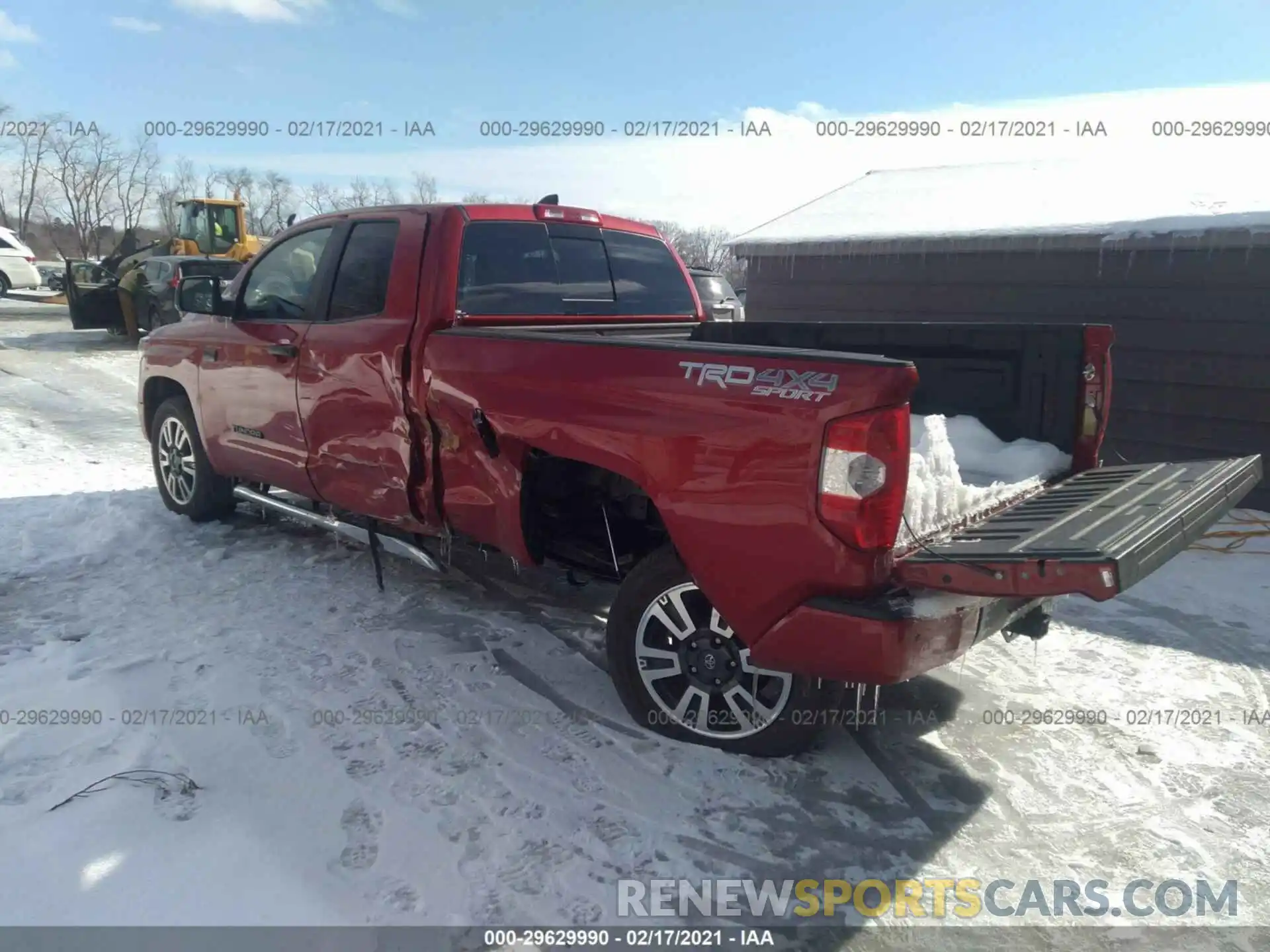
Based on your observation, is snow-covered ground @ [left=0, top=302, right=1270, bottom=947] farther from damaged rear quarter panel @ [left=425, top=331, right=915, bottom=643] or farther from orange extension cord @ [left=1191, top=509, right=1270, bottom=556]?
orange extension cord @ [left=1191, top=509, right=1270, bottom=556]

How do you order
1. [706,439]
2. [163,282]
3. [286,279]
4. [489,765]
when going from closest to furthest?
[706,439]
[489,765]
[286,279]
[163,282]

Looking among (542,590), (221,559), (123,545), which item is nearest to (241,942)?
(542,590)

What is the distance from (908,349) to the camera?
4.42 metres

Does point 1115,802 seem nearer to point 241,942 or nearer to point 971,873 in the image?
point 971,873

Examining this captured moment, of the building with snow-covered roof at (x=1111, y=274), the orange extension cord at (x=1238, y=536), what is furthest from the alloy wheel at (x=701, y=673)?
the building with snow-covered roof at (x=1111, y=274)

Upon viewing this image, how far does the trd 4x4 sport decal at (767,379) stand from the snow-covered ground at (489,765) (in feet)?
4.72

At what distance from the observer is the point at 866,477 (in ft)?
9.03

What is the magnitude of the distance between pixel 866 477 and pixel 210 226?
23118mm

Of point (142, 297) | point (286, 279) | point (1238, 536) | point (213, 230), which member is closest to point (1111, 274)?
point (1238, 536)

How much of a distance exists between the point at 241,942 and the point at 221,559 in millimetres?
3476

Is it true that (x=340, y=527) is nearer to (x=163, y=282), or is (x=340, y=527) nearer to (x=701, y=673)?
(x=701, y=673)

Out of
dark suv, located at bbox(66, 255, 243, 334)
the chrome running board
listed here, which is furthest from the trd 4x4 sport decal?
dark suv, located at bbox(66, 255, 243, 334)

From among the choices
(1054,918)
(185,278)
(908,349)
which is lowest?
(1054,918)

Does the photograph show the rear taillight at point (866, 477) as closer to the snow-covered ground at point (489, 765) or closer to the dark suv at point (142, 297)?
the snow-covered ground at point (489, 765)
